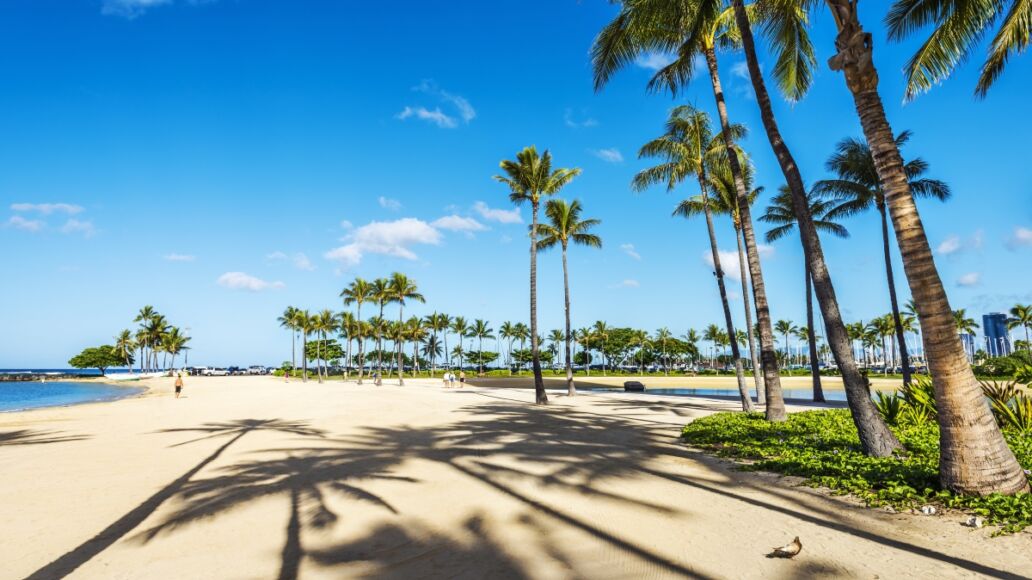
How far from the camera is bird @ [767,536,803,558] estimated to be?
4.41m

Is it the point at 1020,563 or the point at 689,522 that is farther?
the point at 689,522

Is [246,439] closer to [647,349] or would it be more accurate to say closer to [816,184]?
[816,184]

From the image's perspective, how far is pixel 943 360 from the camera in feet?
19.0

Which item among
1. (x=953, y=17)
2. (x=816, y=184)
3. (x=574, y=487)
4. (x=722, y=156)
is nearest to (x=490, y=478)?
(x=574, y=487)

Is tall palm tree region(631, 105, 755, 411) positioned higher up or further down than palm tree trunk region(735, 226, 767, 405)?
higher up

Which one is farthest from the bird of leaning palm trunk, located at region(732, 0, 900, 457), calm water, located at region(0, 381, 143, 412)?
calm water, located at region(0, 381, 143, 412)

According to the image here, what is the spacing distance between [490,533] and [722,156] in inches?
716

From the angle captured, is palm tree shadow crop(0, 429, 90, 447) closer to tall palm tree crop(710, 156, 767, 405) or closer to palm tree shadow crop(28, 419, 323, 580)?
palm tree shadow crop(28, 419, 323, 580)

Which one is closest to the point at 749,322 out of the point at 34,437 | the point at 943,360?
the point at 943,360

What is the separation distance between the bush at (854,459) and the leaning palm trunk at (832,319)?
332 millimetres

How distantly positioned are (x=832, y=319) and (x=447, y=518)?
734 centimetres

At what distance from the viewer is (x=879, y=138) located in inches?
259

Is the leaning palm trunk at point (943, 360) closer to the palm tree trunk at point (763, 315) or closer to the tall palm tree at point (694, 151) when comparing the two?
the palm tree trunk at point (763, 315)

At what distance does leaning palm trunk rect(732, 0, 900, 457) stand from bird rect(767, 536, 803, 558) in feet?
14.8
